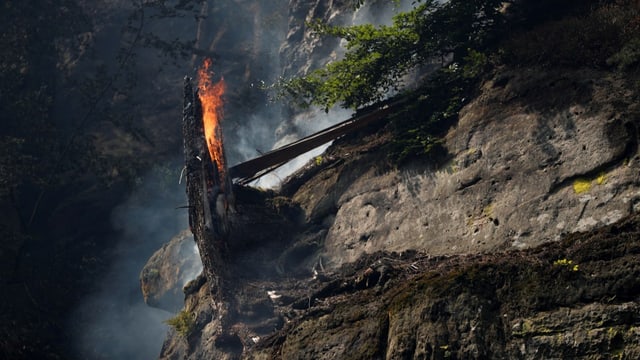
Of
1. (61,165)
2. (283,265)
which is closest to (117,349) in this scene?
(61,165)

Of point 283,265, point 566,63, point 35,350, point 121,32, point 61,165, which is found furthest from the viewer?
point 121,32

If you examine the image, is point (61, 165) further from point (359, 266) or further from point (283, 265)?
point (359, 266)

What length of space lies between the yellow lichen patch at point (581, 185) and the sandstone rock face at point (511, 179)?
0.02m

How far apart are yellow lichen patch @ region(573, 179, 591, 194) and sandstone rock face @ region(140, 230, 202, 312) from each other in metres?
13.7

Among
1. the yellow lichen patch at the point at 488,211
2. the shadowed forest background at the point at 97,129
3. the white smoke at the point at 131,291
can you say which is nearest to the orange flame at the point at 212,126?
the shadowed forest background at the point at 97,129

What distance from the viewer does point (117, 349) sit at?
25.4 m

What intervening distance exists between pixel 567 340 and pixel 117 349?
2286 centimetres

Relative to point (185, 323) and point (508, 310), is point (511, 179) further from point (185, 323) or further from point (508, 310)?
point (185, 323)

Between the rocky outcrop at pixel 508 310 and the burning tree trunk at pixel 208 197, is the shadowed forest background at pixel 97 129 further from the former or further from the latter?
the rocky outcrop at pixel 508 310

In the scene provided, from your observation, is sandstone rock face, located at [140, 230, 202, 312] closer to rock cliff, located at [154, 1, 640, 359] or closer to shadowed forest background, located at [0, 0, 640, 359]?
shadowed forest background, located at [0, 0, 640, 359]

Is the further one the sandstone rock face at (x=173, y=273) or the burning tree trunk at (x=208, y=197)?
the sandstone rock face at (x=173, y=273)

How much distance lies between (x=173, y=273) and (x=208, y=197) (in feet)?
25.8

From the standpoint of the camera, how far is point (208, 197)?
12984 mm

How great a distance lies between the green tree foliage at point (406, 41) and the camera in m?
12.8
